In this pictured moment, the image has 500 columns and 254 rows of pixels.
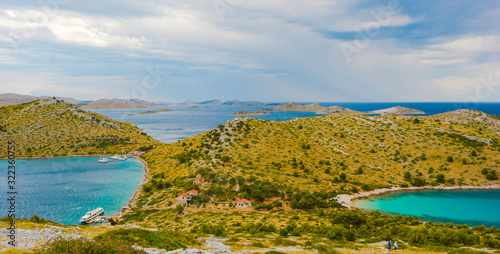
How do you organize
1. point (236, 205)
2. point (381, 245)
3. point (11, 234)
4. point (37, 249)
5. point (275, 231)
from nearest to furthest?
1. point (37, 249)
2. point (11, 234)
3. point (381, 245)
4. point (275, 231)
5. point (236, 205)

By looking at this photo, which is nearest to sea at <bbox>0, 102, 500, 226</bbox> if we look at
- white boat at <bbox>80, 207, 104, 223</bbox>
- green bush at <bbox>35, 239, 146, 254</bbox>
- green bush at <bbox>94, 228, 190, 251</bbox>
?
white boat at <bbox>80, 207, 104, 223</bbox>

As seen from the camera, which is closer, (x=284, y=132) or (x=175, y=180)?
(x=175, y=180)

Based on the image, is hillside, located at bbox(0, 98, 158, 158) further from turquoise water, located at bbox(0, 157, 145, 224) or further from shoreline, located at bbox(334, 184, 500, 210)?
shoreline, located at bbox(334, 184, 500, 210)

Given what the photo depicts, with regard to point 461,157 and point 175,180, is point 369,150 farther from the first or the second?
point 175,180

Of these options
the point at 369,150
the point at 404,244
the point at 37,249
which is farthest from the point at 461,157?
the point at 37,249

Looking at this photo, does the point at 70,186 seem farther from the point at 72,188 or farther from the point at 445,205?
the point at 445,205

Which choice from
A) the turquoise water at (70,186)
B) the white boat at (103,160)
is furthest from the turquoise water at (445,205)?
the white boat at (103,160)

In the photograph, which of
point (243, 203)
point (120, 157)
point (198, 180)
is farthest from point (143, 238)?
point (120, 157)
